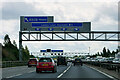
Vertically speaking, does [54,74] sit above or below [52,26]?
below

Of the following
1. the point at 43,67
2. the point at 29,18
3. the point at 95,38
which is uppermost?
the point at 29,18

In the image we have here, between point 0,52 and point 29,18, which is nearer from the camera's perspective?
point 29,18

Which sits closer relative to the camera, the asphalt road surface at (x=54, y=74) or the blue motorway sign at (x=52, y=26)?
the asphalt road surface at (x=54, y=74)

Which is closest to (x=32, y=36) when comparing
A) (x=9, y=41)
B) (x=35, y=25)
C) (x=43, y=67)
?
(x=35, y=25)

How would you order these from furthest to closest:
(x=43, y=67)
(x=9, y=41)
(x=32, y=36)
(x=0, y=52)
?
(x=9, y=41), (x=0, y=52), (x=32, y=36), (x=43, y=67)

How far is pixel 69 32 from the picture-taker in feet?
176

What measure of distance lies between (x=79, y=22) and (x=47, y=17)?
235 inches

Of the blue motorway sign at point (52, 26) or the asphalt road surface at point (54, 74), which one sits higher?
the blue motorway sign at point (52, 26)

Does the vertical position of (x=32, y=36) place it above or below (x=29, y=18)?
below

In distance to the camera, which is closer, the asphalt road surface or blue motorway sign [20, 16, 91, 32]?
the asphalt road surface

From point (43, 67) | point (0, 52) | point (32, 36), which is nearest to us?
point (43, 67)

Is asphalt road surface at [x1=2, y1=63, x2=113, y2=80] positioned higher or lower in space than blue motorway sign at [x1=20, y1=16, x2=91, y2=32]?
lower

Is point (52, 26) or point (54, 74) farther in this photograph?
point (52, 26)

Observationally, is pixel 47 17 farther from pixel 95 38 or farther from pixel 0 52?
pixel 0 52
